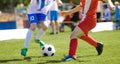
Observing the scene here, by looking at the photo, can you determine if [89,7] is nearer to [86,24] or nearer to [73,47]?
[86,24]

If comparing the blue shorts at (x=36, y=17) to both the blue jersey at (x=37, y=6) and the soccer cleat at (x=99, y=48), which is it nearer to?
the blue jersey at (x=37, y=6)

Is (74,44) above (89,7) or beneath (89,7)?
beneath

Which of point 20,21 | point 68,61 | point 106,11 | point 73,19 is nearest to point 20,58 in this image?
point 68,61

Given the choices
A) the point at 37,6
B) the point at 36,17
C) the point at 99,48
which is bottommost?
the point at 99,48

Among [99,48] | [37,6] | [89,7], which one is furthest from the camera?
[37,6]

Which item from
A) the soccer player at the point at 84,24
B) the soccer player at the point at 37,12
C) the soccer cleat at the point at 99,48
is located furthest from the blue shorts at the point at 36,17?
the soccer cleat at the point at 99,48

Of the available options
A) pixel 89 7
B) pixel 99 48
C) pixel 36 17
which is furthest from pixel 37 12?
pixel 99 48

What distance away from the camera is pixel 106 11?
21828 mm

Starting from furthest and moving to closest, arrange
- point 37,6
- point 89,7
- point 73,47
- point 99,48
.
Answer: point 37,6
point 99,48
point 89,7
point 73,47

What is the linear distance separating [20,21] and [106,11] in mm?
8621

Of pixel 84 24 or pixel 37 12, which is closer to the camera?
pixel 84 24

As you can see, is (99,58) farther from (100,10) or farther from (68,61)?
(100,10)

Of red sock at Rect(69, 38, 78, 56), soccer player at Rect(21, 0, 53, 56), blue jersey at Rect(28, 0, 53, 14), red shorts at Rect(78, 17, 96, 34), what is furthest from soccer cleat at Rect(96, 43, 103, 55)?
blue jersey at Rect(28, 0, 53, 14)

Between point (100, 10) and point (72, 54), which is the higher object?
point (72, 54)
